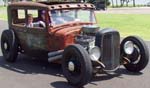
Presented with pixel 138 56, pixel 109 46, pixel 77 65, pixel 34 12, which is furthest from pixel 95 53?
pixel 34 12

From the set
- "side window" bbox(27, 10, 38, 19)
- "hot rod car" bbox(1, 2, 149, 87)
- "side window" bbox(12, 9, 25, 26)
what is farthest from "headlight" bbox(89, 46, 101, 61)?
"side window" bbox(12, 9, 25, 26)

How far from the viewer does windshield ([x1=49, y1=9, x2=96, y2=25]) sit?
9719mm

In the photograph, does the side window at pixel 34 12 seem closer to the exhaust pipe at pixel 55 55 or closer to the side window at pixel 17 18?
the side window at pixel 17 18

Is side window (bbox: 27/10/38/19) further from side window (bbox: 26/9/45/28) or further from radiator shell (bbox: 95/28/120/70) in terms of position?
radiator shell (bbox: 95/28/120/70)

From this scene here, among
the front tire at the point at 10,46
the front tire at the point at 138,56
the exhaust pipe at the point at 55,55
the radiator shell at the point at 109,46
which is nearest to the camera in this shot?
the radiator shell at the point at 109,46

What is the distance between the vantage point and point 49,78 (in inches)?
351

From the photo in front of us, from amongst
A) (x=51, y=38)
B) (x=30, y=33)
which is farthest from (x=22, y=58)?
(x=51, y=38)

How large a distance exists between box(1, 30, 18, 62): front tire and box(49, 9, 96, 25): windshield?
155cm

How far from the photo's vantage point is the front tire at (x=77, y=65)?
778 centimetres

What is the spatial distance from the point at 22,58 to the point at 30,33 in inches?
60.5

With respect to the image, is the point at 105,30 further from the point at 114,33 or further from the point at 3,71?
the point at 3,71

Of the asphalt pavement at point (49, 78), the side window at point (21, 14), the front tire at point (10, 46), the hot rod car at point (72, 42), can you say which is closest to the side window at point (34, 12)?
the hot rod car at point (72, 42)

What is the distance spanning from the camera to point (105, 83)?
8.33 metres

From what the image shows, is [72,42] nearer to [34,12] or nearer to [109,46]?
[109,46]
